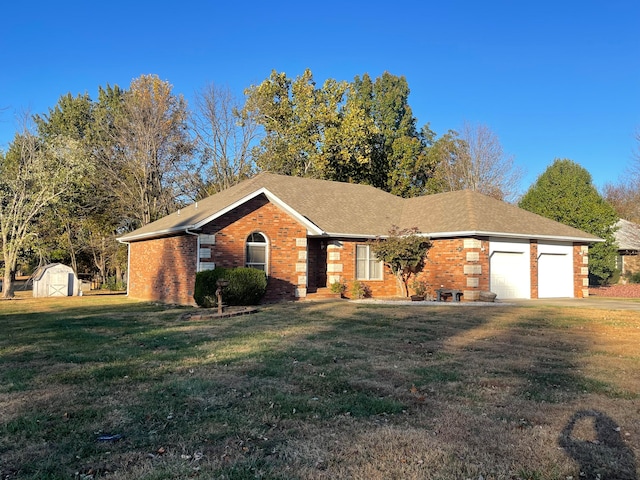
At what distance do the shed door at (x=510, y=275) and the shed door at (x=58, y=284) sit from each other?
19.9 meters

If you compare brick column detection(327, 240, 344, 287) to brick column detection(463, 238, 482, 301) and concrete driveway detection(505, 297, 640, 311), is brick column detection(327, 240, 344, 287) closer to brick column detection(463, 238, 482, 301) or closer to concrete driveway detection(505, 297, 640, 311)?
brick column detection(463, 238, 482, 301)

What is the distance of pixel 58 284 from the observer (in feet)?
79.4

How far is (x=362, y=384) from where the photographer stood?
20.5 feet

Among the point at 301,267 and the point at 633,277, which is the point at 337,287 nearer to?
the point at 301,267

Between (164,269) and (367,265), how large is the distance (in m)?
8.50

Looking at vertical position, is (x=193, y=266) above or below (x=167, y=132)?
below

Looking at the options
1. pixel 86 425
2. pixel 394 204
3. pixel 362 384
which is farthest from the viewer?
pixel 394 204

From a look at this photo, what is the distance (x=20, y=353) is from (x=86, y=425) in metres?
4.53

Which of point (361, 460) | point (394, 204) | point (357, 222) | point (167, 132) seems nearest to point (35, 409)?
point (361, 460)

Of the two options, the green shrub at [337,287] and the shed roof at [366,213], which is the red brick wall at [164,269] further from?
the green shrub at [337,287]

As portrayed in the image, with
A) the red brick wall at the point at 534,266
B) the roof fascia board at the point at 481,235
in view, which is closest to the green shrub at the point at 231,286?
the roof fascia board at the point at 481,235

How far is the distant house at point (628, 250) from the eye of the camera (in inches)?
1394

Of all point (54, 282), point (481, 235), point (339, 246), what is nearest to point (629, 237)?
point (481, 235)

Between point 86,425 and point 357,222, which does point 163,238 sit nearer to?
point 357,222
